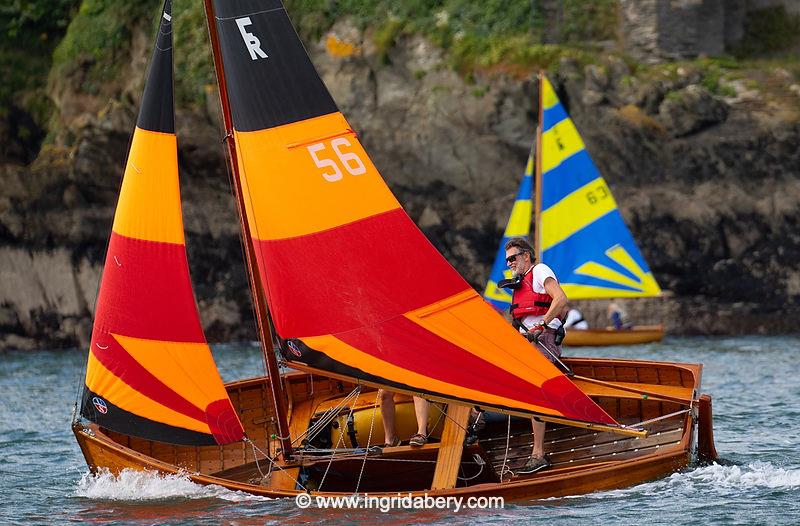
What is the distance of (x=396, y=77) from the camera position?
109 feet

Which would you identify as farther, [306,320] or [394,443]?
[394,443]

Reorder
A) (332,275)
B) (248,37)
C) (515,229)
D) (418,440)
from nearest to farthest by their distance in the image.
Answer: (248,37) → (332,275) → (418,440) → (515,229)

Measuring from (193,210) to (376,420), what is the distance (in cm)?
2168

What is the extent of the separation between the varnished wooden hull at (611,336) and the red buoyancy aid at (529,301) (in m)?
16.3

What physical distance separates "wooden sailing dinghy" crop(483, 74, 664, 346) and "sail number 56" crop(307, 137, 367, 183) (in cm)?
1522

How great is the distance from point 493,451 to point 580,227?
1418cm

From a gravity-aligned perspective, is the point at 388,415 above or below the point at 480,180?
above

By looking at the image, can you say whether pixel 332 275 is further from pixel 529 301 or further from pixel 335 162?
pixel 529 301

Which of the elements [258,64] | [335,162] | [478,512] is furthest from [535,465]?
[258,64]

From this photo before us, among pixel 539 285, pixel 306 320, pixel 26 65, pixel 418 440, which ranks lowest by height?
pixel 418 440

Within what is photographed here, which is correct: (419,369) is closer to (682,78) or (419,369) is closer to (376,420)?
(376,420)

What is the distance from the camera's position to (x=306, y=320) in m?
11.2

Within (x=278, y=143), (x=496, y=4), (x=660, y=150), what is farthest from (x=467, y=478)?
(x=496, y=4)

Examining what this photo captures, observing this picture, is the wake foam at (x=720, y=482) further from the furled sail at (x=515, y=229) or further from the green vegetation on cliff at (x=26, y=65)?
the green vegetation on cliff at (x=26, y=65)
